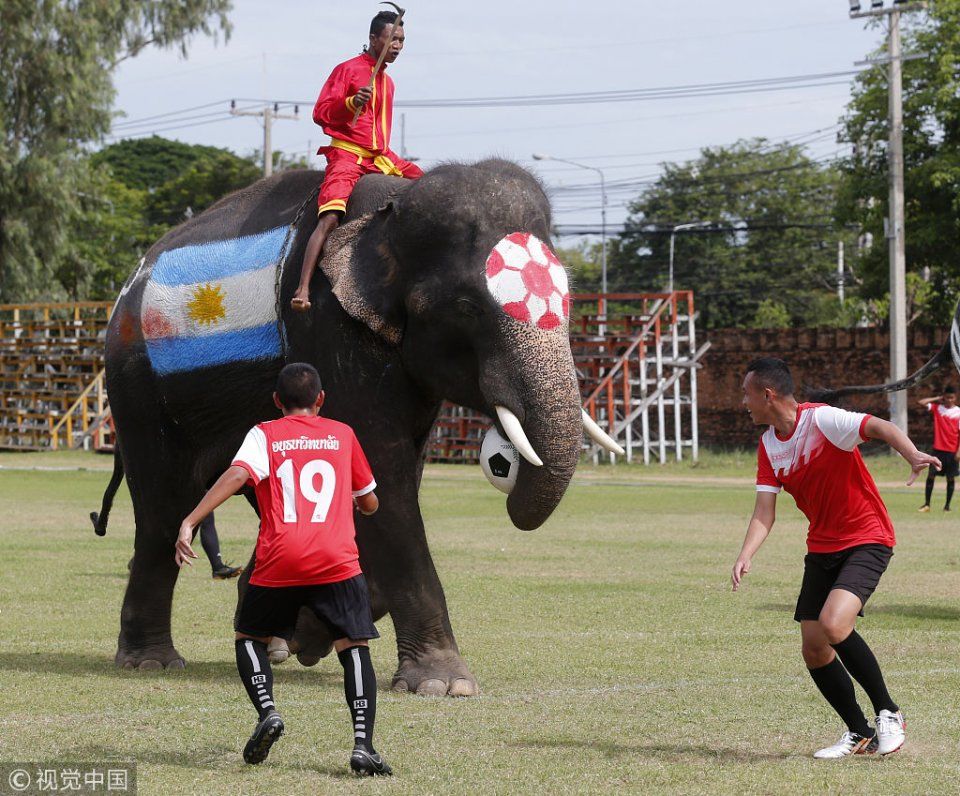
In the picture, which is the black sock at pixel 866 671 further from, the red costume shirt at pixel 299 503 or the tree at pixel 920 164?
the tree at pixel 920 164

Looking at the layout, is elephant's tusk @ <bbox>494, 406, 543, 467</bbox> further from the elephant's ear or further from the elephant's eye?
the elephant's ear

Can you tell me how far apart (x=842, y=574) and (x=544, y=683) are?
2.36 meters

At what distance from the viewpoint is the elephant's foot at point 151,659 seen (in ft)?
31.4

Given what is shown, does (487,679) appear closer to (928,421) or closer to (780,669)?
(780,669)

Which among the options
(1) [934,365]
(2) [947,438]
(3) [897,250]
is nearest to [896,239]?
(3) [897,250]

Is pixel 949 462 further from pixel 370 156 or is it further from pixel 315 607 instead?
pixel 315 607

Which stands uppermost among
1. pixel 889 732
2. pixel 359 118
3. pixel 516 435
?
pixel 359 118

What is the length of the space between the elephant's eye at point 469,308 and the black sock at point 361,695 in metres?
2.56

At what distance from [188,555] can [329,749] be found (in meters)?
1.02

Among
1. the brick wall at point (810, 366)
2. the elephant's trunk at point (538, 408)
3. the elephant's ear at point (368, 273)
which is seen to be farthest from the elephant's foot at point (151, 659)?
the brick wall at point (810, 366)

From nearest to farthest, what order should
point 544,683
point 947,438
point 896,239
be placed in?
point 544,683, point 947,438, point 896,239

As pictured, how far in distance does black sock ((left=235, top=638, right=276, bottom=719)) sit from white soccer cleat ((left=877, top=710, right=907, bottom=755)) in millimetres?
2481

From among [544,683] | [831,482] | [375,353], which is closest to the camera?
[831,482]

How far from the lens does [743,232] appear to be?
7738cm
